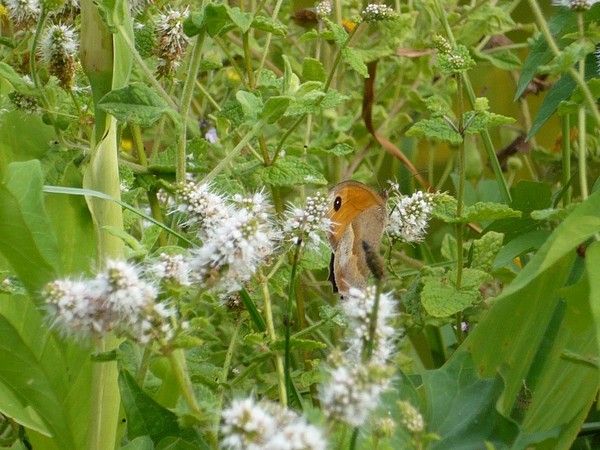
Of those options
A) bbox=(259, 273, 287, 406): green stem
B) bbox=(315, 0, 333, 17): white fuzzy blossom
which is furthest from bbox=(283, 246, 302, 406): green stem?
bbox=(315, 0, 333, 17): white fuzzy blossom

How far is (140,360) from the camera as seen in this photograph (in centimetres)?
85

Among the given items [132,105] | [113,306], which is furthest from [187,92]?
[113,306]

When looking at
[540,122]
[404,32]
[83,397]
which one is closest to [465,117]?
[540,122]

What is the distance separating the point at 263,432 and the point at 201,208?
9.7 inches

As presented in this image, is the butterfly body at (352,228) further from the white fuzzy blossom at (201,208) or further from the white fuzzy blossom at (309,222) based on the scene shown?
the white fuzzy blossom at (201,208)

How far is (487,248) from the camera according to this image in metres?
1.07

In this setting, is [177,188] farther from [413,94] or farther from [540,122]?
[413,94]

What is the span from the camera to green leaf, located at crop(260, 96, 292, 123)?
832 millimetres

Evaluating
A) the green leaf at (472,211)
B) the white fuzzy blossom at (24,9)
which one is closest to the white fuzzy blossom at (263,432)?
the green leaf at (472,211)

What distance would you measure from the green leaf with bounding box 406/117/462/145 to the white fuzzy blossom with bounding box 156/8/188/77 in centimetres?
25

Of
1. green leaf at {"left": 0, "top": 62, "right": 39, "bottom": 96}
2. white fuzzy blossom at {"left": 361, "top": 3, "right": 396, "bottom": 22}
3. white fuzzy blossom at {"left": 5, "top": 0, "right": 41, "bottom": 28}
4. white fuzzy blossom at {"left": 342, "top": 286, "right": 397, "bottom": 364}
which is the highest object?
white fuzzy blossom at {"left": 5, "top": 0, "right": 41, "bottom": 28}

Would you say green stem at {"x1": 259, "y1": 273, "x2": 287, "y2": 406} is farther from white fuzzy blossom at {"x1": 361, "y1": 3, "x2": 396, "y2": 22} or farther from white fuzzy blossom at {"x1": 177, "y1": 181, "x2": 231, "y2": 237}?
white fuzzy blossom at {"x1": 361, "y1": 3, "x2": 396, "y2": 22}

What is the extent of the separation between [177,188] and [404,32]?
2.36 feet

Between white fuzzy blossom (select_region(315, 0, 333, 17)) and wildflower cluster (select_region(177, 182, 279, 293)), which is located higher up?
white fuzzy blossom (select_region(315, 0, 333, 17))
